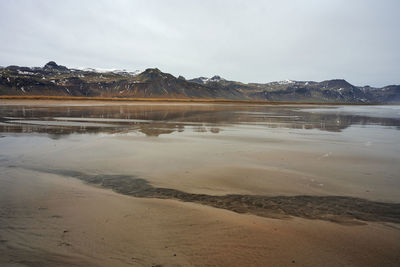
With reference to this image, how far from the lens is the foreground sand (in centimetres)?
384

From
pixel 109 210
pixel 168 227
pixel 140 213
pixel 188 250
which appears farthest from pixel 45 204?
pixel 188 250

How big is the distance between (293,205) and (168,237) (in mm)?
3231

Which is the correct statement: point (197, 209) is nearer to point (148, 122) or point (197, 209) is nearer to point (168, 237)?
point (168, 237)

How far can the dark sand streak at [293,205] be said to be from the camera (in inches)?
213

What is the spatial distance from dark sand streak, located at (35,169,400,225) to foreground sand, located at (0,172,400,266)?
0.30m

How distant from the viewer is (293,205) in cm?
596

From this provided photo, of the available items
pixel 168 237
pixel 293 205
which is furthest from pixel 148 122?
pixel 168 237

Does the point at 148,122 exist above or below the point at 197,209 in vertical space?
above

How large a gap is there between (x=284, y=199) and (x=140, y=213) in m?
3.63

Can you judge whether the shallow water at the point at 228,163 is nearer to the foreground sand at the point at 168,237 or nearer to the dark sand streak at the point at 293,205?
the dark sand streak at the point at 293,205

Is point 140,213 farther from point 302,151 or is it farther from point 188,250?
point 302,151

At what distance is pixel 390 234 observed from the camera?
183 inches

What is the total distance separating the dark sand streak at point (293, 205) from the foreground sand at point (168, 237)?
1.00 ft

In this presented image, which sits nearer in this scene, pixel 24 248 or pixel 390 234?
pixel 24 248
